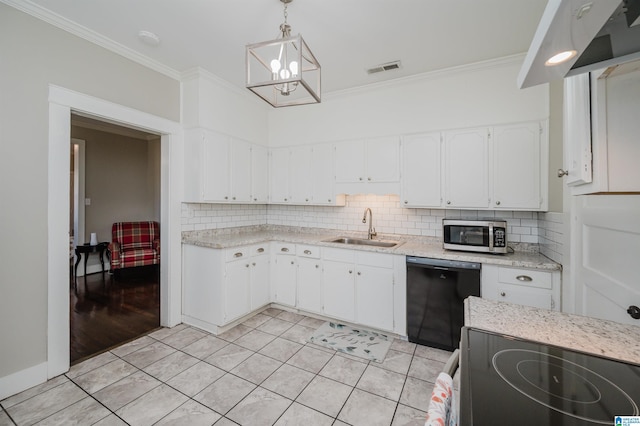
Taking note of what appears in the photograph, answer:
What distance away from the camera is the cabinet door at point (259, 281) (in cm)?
Answer: 333

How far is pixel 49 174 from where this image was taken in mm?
2201

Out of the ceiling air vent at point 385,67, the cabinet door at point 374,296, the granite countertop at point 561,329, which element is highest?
the ceiling air vent at point 385,67

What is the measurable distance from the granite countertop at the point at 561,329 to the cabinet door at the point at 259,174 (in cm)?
316

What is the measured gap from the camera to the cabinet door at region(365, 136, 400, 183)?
3.19 meters

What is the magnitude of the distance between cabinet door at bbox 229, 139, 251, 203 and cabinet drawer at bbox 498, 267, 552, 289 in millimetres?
2996

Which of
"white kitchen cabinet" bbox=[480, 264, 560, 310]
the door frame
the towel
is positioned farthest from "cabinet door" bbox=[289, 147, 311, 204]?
the towel

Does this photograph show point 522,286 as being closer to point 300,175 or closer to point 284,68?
point 284,68

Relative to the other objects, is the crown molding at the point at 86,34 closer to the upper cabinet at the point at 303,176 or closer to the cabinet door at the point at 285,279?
the upper cabinet at the point at 303,176

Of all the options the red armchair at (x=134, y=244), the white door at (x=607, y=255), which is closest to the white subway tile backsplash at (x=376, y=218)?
the white door at (x=607, y=255)

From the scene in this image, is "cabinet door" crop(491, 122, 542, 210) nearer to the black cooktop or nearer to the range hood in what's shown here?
the range hood

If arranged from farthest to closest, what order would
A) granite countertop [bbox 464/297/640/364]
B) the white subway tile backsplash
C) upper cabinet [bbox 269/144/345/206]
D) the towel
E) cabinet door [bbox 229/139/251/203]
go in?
upper cabinet [bbox 269/144/345/206]
cabinet door [bbox 229/139/251/203]
the white subway tile backsplash
granite countertop [bbox 464/297/640/364]
the towel

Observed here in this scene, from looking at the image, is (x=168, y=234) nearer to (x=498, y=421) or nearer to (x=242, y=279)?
(x=242, y=279)

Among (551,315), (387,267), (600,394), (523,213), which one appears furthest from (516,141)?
(600,394)

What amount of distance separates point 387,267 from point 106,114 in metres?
3.08
